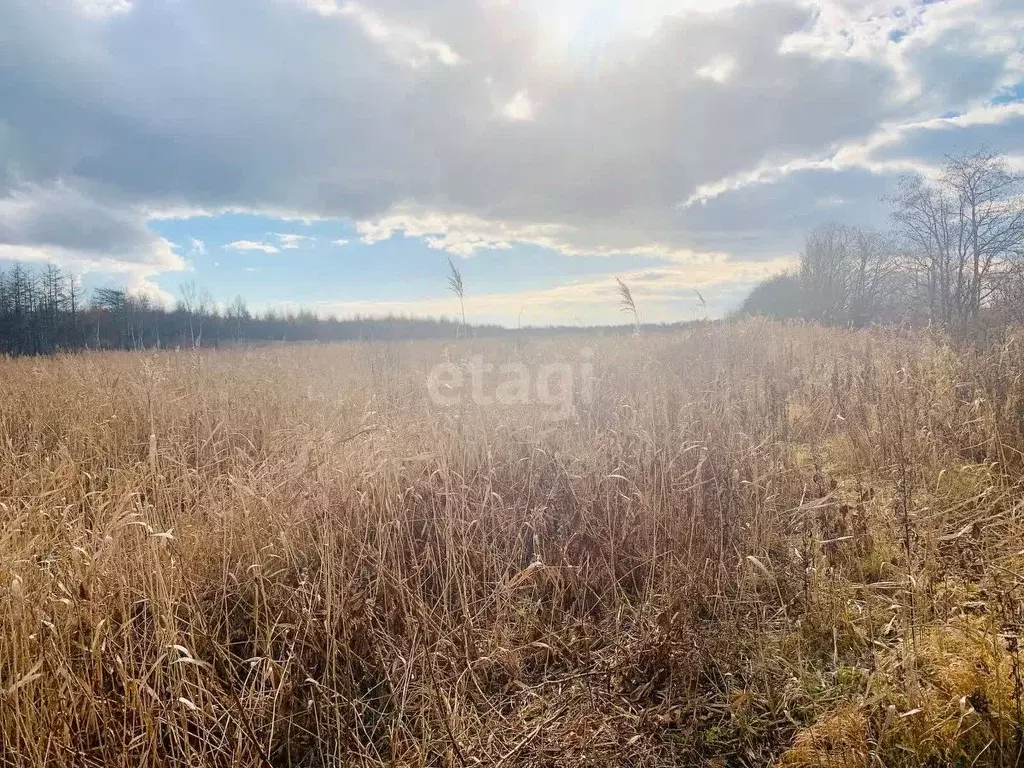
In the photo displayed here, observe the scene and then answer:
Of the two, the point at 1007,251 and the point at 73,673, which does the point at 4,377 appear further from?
the point at 1007,251

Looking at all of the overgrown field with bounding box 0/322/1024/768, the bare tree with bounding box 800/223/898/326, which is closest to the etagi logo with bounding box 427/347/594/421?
the overgrown field with bounding box 0/322/1024/768

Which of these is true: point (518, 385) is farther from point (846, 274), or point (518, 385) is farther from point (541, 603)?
point (846, 274)

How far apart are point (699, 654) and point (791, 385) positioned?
15.1ft

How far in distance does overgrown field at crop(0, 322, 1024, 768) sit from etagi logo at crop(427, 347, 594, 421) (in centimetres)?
70

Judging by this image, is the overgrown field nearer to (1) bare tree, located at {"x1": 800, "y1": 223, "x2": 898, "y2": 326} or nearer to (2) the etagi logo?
(2) the etagi logo

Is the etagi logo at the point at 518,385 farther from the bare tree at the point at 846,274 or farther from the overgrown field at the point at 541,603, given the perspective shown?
the bare tree at the point at 846,274

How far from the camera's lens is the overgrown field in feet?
5.39

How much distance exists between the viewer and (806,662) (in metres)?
1.85

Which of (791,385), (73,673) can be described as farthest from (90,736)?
(791,385)

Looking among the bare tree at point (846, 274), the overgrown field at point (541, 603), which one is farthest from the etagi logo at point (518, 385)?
the bare tree at point (846, 274)

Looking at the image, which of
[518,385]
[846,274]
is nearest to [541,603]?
[518,385]

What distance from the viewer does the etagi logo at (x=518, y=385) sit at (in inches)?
182

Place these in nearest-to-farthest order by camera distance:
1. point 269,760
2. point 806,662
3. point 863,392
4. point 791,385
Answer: point 269,760
point 806,662
point 863,392
point 791,385

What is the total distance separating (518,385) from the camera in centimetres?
593
